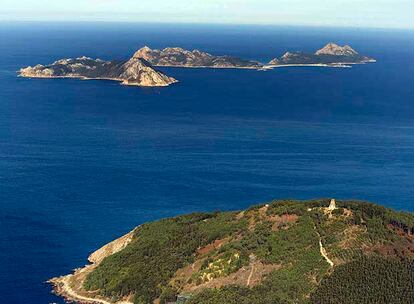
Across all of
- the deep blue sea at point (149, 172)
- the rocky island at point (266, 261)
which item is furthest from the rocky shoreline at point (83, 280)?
the deep blue sea at point (149, 172)

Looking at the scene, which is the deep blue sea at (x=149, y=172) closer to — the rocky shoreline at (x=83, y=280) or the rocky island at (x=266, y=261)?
the rocky shoreline at (x=83, y=280)

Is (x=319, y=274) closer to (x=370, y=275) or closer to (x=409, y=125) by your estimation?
(x=370, y=275)

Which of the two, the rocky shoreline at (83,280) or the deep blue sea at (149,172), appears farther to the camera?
the deep blue sea at (149,172)

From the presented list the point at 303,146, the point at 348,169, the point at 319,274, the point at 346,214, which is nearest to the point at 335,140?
the point at 303,146

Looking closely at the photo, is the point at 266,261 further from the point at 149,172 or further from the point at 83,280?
the point at 149,172

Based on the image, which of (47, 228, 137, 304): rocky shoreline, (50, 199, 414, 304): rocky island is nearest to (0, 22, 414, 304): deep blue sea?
(47, 228, 137, 304): rocky shoreline

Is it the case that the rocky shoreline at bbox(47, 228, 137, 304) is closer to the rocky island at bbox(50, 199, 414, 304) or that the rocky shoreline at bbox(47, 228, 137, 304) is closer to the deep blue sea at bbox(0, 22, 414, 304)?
the rocky island at bbox(50, 199, 414, 304)

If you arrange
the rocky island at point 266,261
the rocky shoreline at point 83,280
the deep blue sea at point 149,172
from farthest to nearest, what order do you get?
the deep blue sea at point 149,172 → the rocky shoreline at point 83,280 → the rocky island at point 266,261

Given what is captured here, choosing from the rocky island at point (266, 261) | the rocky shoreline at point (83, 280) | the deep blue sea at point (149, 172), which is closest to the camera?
the rocky island at point (266, 261)

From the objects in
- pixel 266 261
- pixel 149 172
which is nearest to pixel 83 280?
pixel 266 261

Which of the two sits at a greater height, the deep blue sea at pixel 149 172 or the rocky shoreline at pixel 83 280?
the deep blue sea at pixel 149 172
